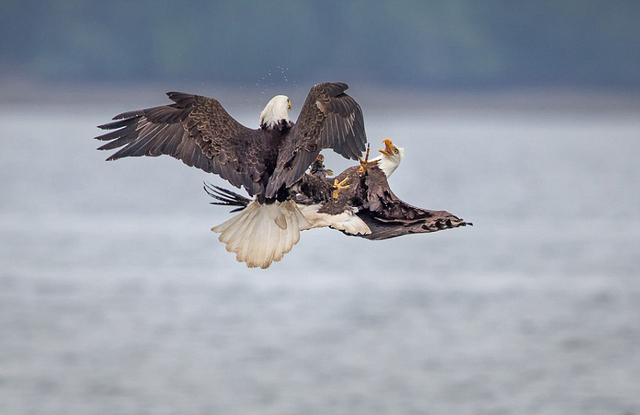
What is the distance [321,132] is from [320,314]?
28.5m

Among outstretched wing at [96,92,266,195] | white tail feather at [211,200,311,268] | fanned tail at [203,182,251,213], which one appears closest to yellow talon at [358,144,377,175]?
white tail feather at [211,200,311,268]

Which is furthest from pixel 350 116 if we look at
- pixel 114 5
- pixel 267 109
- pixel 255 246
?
pixel 114 5

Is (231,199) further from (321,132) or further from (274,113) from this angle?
(321,132)

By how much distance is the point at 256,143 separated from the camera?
20.0 ft

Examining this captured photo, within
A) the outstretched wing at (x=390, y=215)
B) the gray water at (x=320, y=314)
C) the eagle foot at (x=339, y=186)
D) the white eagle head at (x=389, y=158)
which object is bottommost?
the outstretched wing at (x=390, y=215)

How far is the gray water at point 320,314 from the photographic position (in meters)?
27.0

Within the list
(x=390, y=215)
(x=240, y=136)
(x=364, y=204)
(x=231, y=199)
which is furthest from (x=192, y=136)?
(x=390, y=215)

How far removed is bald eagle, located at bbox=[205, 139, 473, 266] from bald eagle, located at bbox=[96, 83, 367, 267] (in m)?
0.09

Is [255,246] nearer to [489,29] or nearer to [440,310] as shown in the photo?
[440,310]

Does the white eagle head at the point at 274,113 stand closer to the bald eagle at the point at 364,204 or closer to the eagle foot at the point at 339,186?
the bald eagle at the point at 364,204

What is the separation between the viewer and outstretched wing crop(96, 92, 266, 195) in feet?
19.8

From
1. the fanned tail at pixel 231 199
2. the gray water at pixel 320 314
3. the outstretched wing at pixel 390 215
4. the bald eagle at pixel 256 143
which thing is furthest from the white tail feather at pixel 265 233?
the gray water at pixel 320 314

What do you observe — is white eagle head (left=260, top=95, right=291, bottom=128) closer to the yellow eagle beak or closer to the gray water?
the yellow eagle beak

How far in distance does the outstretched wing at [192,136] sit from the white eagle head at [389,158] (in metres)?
0.62
